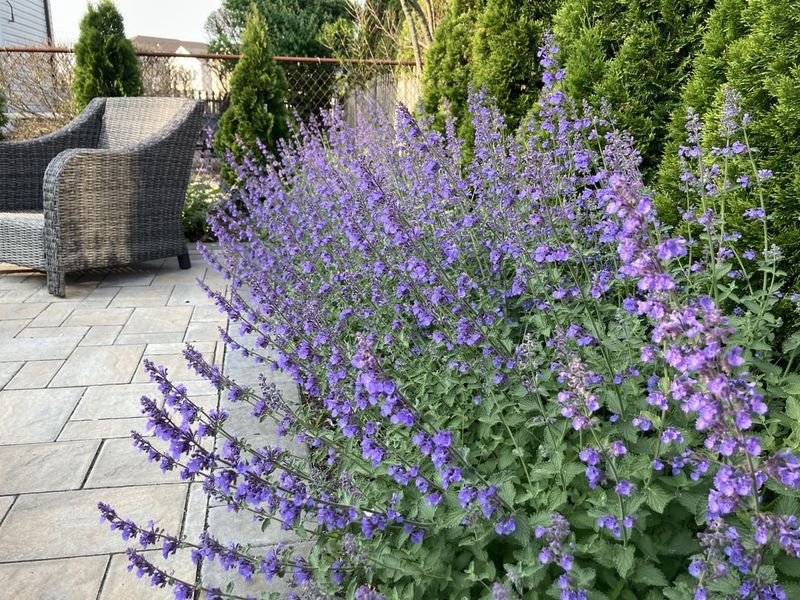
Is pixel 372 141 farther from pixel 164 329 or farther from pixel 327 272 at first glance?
pixel 164 329

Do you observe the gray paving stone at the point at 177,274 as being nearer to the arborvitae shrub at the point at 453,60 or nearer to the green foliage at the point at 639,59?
the arborvitae shrub at the point at 453,60

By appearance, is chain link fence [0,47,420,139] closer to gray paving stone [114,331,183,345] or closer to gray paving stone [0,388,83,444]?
gray paving stone [114,331,183,345]

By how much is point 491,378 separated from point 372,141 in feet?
9.69

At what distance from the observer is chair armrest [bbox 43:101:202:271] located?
13.6ft

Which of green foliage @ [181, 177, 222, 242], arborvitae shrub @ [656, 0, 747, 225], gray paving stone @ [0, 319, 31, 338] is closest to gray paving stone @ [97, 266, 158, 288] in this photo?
gray paving stone @ [0, 319, 31, 338]

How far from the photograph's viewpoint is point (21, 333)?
11.8 ft

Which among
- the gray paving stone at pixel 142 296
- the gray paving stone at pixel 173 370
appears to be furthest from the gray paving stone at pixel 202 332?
the gray paving stone at pixel 142 296

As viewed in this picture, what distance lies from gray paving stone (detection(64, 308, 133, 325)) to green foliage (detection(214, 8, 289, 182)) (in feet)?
8.53

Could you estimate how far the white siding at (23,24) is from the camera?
565 inches

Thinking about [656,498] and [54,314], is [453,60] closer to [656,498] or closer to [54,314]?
[54,314]

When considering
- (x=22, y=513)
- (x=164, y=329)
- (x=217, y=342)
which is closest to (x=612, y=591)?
(x=22, y=513)

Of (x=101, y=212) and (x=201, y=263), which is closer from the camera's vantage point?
(x=101, y=212)

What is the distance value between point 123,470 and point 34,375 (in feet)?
3.64

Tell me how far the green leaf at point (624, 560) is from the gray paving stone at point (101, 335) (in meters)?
2.95
